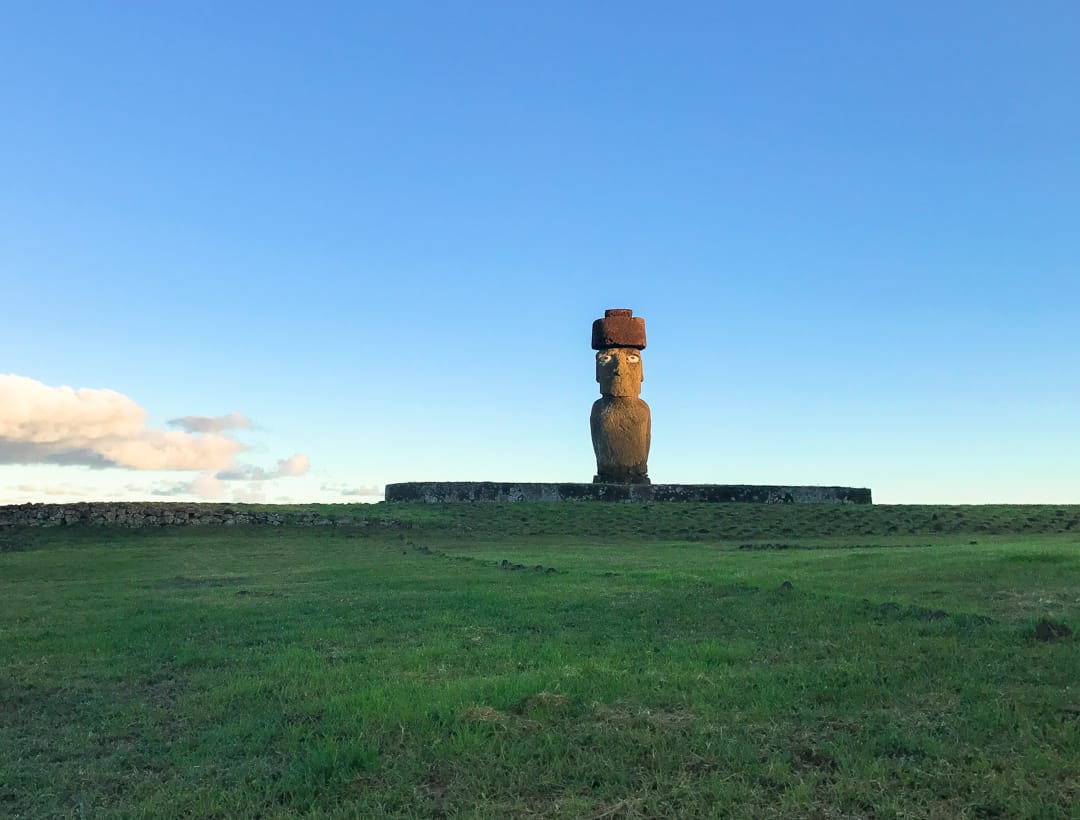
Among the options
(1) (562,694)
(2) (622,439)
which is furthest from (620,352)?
(1) (562,694)

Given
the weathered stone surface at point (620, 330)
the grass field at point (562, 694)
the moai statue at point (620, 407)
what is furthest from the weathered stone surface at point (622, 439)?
the grass field at point (562, 694)

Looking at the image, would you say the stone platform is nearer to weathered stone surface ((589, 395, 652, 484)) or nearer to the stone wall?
weathered stone surface ((589, 395, 652, 484))

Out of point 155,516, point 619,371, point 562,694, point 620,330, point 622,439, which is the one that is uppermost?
point 620,330

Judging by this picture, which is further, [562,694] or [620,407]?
[620,407]

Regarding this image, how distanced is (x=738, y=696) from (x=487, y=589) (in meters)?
6.65

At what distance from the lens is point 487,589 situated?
12.7m

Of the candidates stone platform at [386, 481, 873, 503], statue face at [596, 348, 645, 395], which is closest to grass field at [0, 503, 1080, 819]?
stone platform at [386, 481, 873, 503]

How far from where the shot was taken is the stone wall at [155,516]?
949 inches

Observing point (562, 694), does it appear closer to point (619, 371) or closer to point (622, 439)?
point (622, 439)

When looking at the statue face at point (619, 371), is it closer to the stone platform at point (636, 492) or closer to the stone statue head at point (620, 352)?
the stone statue head at point (620, 352)

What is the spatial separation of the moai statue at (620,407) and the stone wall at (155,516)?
372 inches

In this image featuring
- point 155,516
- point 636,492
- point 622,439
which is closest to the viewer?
point 155,516

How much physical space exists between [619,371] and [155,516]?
52.7ft

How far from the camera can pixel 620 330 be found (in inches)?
1297
